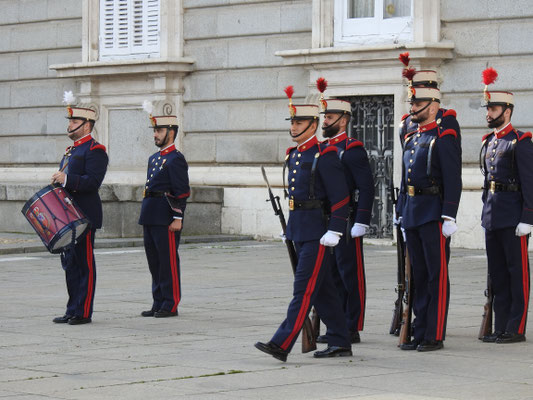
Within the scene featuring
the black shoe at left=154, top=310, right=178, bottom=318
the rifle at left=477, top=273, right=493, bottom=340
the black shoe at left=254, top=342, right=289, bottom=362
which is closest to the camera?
the black shoe at left=254, top=342, right=289, bottom=362

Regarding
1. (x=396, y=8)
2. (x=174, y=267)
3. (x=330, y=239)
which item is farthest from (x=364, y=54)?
(x=330, y=239)

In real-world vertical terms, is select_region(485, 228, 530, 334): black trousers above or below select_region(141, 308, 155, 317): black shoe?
above

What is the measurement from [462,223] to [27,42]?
930 cm

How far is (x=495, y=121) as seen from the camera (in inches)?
379

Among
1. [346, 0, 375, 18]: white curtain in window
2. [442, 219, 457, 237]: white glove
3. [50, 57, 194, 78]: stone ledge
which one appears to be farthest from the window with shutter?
[442, 219, 457, 237]: white glove

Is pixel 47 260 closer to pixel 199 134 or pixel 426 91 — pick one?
pixel 199 134

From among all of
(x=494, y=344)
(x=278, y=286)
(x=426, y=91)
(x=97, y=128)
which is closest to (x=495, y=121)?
(x=426, y=91)

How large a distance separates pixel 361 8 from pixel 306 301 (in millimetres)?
11377

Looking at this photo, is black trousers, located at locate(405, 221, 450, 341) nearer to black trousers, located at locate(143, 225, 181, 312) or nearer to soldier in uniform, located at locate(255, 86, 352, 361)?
soldier in uniform, located at locate(255, 86, 352, 361)

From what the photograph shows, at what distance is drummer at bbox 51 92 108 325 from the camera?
10.7 meters

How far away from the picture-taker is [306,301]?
334 inches

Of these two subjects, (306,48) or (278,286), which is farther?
(306,48)

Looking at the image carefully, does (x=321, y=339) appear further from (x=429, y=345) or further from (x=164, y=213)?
(x=164, y=213)

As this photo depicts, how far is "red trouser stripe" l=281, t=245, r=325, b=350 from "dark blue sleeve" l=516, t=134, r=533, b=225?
172 cm
